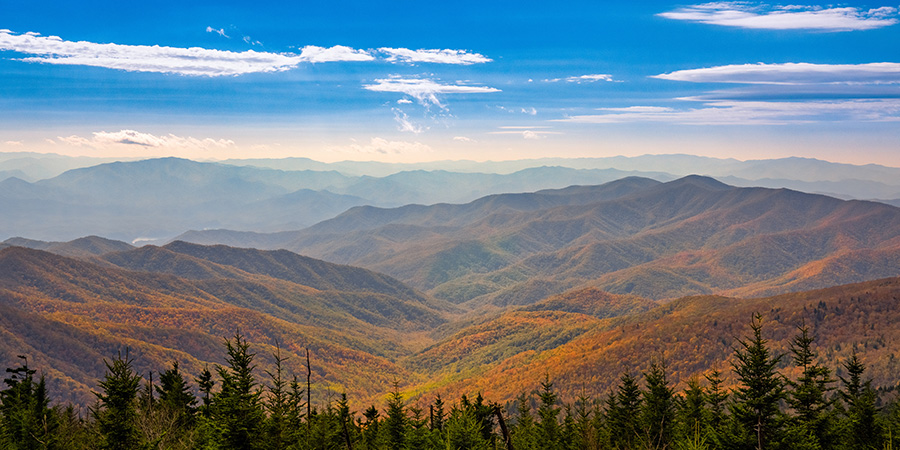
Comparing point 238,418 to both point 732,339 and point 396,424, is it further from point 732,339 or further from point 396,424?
point 732,339

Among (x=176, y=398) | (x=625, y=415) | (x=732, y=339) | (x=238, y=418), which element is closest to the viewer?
(x=238, y=418)

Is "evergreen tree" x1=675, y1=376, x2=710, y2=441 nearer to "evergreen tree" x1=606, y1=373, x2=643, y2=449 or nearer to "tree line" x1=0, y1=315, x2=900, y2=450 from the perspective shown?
"tree line" x1=0, y1=315, x2=900, y2=450

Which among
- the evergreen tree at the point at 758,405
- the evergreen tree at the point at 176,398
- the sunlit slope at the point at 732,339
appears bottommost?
the sunlit slope at the point at 732,339

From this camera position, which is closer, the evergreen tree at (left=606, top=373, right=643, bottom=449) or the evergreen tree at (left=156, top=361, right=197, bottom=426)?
the evergreen tree at (left=606, top=373, right=643, bottom=449)

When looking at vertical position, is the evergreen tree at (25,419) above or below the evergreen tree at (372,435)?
above

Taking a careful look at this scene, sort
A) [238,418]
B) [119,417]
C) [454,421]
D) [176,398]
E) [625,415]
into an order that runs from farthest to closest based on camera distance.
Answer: [176,398], [625,415], [454,421], [119,417], [238,418]

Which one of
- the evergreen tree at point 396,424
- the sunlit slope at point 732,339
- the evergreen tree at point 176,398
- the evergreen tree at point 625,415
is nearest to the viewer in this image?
the evergreen tree at point 396,424

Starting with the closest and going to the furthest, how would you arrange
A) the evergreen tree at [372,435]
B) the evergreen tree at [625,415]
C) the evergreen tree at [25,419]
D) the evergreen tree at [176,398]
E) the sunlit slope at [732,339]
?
1. the evergreen tree at [25,419]
2. the evergreen tree at [372,435]
3. the evergreen tree at [625,415]
4. the evergreen tree at [176,398]
5. the sunlit slope at [732,339]

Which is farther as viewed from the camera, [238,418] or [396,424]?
[396,424]

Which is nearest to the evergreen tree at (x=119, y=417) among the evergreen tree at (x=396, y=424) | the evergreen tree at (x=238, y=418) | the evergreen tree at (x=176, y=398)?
the evergreen tree at (x=238, y=418)

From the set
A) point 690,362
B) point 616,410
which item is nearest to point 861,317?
point 690,362

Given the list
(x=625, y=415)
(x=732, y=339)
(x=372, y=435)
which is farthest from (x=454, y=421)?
(x=732, y=339)

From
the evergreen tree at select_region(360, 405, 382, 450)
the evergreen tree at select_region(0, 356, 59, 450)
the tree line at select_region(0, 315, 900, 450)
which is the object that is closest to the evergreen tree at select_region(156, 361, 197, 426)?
the tree line at select_region(0, 315, 900, 450)

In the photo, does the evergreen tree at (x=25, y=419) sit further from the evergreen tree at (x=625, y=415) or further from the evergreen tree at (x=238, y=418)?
the evergreen tree at (x=625, y=415)
